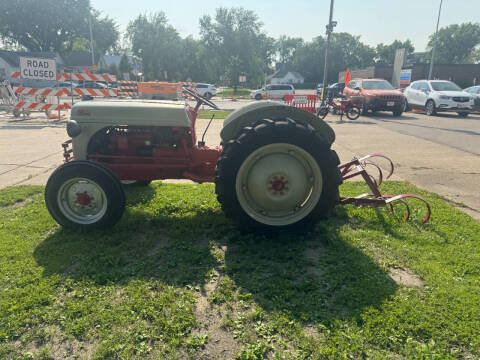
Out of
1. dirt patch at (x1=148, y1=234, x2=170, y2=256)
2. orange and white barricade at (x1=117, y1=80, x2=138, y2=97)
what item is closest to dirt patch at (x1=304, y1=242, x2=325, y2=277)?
dirt patch at (x1=148, y1=234, x2=170, y2=256)

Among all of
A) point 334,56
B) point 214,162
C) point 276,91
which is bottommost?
point 214,162

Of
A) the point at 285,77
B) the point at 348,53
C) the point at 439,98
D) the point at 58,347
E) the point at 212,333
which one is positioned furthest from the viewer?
the point at 348,53

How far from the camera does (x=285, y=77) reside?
88000 mm

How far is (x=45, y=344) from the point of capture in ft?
6.82

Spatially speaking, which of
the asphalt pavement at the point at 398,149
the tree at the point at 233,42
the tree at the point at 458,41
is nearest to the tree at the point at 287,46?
the tree at the point at 458,41

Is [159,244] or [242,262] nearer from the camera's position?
[242,262]

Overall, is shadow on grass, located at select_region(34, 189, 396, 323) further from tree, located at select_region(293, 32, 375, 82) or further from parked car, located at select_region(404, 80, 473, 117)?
tree, located at select_region(293, 32, 375, 82)

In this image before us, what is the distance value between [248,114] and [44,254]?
2.33 m

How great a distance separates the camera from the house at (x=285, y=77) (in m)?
86.3

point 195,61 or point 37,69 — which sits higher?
point 195,61

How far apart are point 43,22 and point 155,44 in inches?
A: 700

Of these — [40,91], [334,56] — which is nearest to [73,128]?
[40,91]

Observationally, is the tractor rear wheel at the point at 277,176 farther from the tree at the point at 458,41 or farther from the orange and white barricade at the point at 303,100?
the tree at the point at 458,41

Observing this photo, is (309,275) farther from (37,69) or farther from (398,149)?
(37,69)
